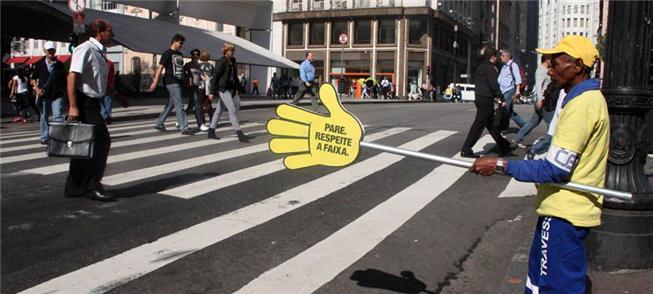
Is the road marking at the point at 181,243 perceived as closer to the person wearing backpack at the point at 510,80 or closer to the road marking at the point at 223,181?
the road marking at the point at 223,181

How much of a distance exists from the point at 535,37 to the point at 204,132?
515 feet

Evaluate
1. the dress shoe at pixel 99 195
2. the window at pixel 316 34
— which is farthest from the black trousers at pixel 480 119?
the window at pixel 316 34

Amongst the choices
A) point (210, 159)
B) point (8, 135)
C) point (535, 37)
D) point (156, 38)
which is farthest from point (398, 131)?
point (535, 37)

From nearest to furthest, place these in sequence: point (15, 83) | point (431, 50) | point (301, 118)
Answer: point (301, 118), point (15, 83), point (431, 50)

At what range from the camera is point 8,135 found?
39.1ft

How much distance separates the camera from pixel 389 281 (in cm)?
395

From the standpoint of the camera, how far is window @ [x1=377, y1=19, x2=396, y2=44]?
53.2 m

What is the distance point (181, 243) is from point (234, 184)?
2.27 meters

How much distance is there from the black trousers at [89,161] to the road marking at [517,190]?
440 cm

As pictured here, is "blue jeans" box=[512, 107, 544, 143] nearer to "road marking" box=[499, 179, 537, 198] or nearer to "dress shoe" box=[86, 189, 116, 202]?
"road marking" box=[499, 179, 537, 198]

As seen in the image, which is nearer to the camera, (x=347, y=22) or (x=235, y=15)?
(x=235, y=15)

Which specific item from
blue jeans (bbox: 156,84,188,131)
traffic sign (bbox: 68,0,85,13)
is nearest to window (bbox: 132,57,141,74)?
traffic sign (bbox: 68,0,85,13)

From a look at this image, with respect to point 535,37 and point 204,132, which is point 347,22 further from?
point 535,37

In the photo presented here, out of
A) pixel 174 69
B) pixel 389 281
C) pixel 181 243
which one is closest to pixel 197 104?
pixel 174 69
